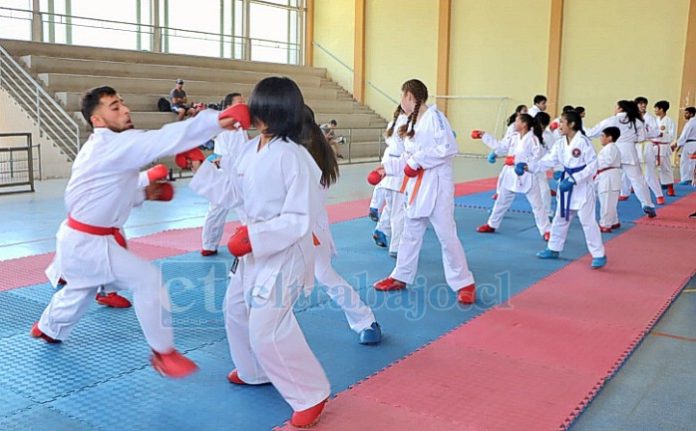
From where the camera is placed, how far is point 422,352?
12.2 ft

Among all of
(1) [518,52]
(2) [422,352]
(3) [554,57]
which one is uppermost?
(1) [518,52]

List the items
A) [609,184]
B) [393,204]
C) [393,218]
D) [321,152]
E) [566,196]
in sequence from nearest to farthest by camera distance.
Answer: [321,152] < [566,196] < [393,218] < [393,204] < [609,184]

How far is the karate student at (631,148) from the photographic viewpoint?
855 centimetres

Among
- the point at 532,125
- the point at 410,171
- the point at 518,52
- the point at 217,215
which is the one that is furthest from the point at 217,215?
the point at 518,52

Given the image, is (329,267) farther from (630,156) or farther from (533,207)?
(630,156)

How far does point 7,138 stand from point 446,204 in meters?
9.87

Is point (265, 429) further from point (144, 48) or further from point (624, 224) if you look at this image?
point (144, 48)

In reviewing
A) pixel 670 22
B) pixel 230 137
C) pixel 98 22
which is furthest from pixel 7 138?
pixel 670 22

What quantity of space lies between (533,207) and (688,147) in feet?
21.5

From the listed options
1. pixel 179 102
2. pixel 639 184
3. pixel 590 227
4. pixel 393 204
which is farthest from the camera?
pixel 179 102

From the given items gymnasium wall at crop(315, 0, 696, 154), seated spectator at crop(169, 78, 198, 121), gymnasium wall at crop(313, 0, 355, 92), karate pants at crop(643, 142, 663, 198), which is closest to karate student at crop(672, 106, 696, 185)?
karate pants at crop(643, 142, 663, 198)

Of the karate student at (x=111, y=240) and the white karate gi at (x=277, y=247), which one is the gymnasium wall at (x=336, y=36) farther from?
the white karate gi at (x=277, y=247)

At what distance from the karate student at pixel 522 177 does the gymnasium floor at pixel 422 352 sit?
79cm

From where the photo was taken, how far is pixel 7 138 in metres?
11.7
